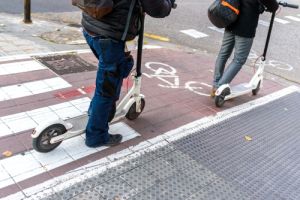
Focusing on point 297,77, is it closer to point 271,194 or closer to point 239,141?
point 239,141

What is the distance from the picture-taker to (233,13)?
15.4ft

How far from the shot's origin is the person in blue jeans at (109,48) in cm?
326

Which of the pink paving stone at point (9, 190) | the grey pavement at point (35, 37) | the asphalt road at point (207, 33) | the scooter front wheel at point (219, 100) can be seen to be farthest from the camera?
the asphalt road at point (207, 33)

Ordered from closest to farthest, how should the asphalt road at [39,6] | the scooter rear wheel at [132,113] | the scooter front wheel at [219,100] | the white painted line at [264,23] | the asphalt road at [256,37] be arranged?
the scooter rear wheel at [132,113], the scooter front wheel at [219,100], the asphalt road at [256,37], the asphalt road at [39,6], the white painted line at [264,23]

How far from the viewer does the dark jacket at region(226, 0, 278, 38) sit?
188 inches

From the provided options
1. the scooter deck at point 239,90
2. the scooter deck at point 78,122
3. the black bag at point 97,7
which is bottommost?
the scooter deck at point 239,90

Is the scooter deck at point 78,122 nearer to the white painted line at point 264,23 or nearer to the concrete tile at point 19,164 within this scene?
the concrete tile at point 19,164

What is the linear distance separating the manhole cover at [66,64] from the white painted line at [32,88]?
0.36m

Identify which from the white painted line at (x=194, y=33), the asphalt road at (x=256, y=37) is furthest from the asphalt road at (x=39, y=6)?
the white painted line at (x=194, y=33)

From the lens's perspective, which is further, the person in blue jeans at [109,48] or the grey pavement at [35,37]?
the grey pavement at [35,37]

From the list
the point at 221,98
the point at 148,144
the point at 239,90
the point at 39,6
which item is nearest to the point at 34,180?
the point at 148,144

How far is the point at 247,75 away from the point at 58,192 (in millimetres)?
4493

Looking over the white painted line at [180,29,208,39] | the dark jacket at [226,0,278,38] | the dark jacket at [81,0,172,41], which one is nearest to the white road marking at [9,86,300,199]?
the dark jacket at [226,0,278,38]

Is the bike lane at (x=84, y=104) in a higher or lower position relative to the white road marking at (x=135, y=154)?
higher
